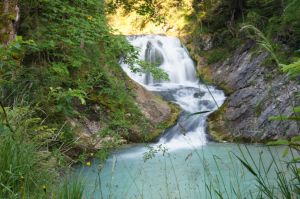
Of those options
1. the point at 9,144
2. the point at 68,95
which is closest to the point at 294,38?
the point at 68,95

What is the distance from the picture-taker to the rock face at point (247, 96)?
895 cm

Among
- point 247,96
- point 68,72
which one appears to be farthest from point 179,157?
point 247,96

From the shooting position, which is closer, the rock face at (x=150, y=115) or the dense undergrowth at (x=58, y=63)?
the dense undergrowth at (x=58, y=63)

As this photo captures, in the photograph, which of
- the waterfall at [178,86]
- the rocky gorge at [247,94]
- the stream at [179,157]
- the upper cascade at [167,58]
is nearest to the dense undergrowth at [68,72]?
the stream at [179,157]

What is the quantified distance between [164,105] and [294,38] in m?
4.53

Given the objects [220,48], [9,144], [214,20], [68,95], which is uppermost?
A: [214,20]

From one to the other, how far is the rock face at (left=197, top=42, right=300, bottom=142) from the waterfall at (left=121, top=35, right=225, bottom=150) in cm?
43

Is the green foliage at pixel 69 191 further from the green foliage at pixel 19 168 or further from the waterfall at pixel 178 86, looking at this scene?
the waterfall at pixel 178 86

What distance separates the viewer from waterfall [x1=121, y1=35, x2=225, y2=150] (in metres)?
9.96

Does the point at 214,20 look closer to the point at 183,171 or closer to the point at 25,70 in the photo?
the point at 183,171

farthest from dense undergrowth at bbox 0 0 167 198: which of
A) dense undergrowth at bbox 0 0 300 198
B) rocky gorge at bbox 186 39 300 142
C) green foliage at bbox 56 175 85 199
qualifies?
rocky gorge at bbox 186 39 300 142

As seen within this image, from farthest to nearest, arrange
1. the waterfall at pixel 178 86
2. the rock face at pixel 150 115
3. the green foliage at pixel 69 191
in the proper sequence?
the waterfall at pixel 178 86 < the rock face at pixel 150 115 < the green foliage at pixel 69 191

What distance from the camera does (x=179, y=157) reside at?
7672 mm

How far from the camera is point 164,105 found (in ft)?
37.2
